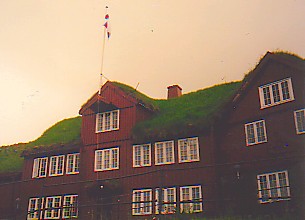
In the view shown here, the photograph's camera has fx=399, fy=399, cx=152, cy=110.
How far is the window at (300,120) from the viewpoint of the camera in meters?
21.7

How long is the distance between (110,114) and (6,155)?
1483 cm

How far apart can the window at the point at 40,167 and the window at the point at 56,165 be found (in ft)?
2.08

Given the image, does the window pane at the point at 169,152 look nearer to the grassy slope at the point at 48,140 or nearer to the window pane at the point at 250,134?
the window pane at the point at 250,134

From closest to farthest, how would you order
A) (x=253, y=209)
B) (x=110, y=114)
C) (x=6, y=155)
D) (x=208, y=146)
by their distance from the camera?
(x=253, y=209) < (x=208, y=146) < (x=110, y=114) < (x=6, y=155)

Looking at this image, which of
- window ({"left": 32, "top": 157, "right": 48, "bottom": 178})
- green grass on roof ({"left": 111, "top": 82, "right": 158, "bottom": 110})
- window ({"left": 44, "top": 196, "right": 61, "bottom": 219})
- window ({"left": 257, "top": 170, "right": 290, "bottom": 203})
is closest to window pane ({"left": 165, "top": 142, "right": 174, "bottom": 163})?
green grass on roof ({"left": 111, "top": 82, "right": 158, "bottom": 110})

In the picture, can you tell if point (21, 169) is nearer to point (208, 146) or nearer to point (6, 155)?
point (6, 155)

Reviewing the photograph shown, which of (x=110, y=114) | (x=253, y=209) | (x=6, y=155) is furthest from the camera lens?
(x=6, y=155)

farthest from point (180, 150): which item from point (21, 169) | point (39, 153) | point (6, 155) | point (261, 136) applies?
point (6, 155)

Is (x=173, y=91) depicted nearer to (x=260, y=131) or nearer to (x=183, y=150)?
(x=183, y=150)

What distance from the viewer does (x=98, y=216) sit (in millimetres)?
27406

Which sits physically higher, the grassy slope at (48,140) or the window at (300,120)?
the grassy slope at (48,140)

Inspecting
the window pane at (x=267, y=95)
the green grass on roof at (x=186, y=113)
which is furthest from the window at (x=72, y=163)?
the window pane at (x=267, y=95)

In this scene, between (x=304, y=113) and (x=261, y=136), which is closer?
(x=304, y=113)

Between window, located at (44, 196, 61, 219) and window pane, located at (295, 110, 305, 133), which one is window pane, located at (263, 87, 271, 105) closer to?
window pane, located at (295, 110, 305, 133)
